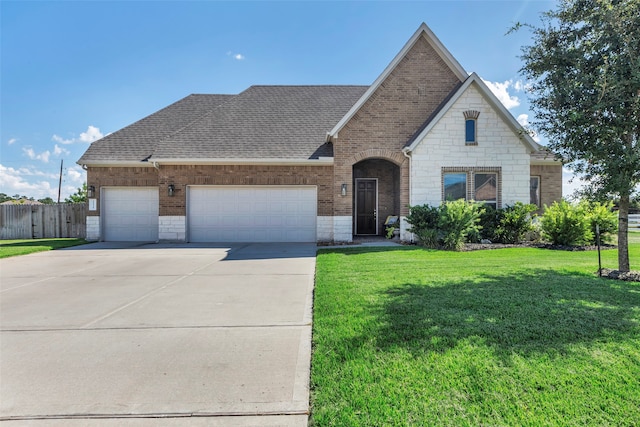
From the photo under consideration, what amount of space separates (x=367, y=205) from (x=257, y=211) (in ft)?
16.1

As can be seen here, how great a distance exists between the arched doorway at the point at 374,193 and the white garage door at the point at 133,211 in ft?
28.3

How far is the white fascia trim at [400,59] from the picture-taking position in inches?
499

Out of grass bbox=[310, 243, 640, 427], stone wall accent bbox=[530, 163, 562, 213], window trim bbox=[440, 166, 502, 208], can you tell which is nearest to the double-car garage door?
window trim bbox=[440, 166, 502, 208]

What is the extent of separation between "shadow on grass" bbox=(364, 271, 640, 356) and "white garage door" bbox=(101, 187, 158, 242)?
1221 centimetres

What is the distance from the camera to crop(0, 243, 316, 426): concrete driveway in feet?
8.71

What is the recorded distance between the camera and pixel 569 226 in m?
10.7

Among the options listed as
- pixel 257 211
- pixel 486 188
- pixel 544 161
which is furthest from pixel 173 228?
pixel 544 161

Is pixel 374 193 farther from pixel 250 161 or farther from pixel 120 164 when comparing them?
pixel 120 164

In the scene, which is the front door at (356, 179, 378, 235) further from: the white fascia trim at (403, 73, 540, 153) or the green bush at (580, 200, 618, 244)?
the green bush at (580, 200, 618, 244)

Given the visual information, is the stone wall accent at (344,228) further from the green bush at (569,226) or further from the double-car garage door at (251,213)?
the green bush at (569,226)

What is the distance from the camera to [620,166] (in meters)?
6.00

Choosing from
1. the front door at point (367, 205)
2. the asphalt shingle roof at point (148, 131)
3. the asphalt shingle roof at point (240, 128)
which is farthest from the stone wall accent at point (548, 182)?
the asphalt shingle roof at point (148, 131)

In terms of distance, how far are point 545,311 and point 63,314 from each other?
258 inches

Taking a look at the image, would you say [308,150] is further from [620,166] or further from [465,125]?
[620,166]
